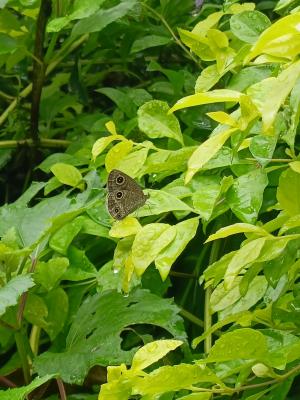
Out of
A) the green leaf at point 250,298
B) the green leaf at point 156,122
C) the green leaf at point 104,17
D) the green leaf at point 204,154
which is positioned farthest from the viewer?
the green leaf at point 104,17

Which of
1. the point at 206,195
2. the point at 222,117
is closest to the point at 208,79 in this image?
the point at 206,195

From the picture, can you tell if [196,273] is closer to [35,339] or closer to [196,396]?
[35,339]

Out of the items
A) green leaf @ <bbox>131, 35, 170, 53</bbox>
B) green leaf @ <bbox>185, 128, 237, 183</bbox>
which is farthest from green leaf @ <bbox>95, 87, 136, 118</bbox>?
green leaf @ <bbox>185, 128, 237, 183</bbox>

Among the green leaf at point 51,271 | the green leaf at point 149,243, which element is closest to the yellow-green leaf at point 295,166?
the green leaf at point 149,243

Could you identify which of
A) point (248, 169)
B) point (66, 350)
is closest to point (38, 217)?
point (66, 350)

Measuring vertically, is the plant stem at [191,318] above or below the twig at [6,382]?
above

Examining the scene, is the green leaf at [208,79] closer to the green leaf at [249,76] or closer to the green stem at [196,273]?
the green leaf at [249,76]

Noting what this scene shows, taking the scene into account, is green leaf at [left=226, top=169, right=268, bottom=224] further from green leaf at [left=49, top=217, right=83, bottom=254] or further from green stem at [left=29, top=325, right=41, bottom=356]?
green stem at [left=29, top=325, right=41, bottom=356]
